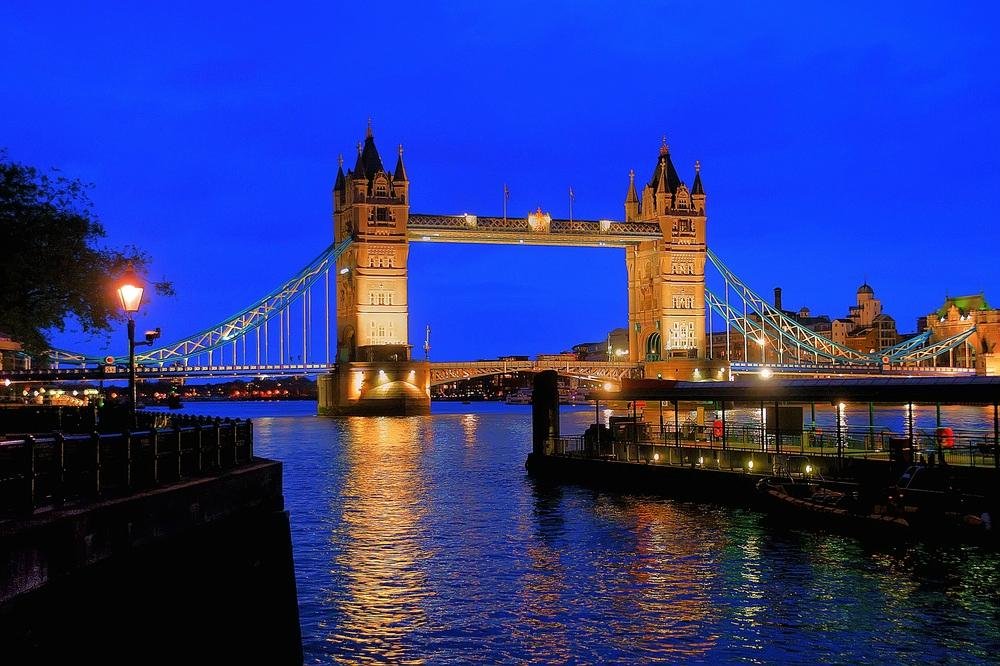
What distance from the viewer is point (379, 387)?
10594 centimetres

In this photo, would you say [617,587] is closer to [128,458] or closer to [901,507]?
[901,507]

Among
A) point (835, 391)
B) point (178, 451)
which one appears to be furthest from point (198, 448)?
point (835, 391)

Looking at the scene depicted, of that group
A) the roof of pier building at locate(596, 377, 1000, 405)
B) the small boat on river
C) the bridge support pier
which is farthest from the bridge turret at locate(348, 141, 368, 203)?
the small boat on river

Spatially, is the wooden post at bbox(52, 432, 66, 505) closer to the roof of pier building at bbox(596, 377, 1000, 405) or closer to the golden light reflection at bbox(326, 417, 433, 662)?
the golden light reflection at bbox(326, 417, 433, 662)

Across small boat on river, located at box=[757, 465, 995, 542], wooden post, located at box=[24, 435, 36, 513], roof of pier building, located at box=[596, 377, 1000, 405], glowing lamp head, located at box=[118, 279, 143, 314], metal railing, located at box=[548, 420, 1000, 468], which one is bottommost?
small boat on river, located at box=[757, 465, 995, 542]

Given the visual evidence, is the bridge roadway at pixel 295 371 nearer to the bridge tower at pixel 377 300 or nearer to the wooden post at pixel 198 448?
the bridge tower at pixel 377 300

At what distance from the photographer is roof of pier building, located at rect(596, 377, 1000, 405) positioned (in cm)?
2994

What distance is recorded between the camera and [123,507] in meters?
9.88

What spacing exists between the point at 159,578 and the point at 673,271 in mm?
117283

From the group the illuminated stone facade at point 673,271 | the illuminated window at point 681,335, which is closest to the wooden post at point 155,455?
the illuminated stone facade at point 673,271

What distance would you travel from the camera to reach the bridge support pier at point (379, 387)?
10581 centimetres

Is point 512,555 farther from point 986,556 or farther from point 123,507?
point 123,507

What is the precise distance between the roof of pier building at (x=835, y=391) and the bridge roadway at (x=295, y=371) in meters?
46.4

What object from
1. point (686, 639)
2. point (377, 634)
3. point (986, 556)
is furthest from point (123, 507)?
point (986, 556)
